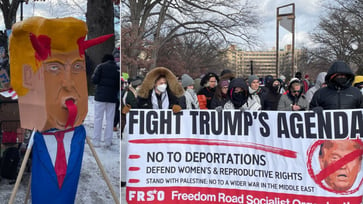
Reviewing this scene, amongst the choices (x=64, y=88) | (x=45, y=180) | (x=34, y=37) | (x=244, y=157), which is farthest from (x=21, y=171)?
(x=244, y=157)

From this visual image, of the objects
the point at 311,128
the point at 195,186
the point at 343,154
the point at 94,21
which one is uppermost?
the point at 94,21

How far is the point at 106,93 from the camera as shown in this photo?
9.80 feet

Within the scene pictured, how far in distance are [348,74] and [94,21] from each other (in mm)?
2721

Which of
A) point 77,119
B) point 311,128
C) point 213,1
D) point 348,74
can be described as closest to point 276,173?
point 311,128

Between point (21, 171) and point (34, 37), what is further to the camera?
point (21, 171)

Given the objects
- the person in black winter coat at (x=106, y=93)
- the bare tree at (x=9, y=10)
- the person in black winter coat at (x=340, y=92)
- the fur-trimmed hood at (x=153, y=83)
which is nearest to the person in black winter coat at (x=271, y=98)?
the person in black winter coat at (x=340, y=92)

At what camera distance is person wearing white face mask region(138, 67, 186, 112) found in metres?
4.26

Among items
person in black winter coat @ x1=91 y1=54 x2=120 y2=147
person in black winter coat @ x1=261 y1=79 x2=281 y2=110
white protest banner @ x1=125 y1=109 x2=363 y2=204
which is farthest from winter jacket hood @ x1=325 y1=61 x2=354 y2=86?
person in black winter coat @ x1=91 y1=54 x2=120 y2=147

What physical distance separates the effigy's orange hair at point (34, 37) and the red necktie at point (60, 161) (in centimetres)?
40

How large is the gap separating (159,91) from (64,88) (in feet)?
5.48

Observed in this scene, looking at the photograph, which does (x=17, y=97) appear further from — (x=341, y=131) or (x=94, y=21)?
(x=341, y=131)

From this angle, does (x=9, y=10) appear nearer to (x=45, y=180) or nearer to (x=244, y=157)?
(x=45, y=180)

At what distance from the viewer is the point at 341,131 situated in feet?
11.9

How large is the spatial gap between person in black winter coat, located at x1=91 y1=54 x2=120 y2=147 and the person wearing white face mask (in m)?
1.25
